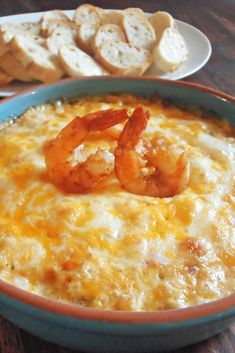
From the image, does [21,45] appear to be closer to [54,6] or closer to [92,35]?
[92,35]

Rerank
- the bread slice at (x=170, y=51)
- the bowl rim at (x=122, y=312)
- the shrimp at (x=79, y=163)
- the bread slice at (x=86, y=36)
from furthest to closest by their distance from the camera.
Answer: the bread slice at (x=86, y=36), the bread slice at (x=170, y=51), the shrimp at (x=79, y=163), the bowl rim at (x=122, y=312)

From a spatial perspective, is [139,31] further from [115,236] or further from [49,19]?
[115,236]

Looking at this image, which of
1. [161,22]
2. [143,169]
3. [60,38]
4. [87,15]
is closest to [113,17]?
[87,15]

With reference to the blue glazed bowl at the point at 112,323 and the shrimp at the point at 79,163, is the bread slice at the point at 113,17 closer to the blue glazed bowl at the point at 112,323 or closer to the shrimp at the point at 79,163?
the shrimp at the point at 79,163

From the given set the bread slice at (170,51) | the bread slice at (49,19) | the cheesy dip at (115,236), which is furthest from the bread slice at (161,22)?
the cheesy dip at (115,236)

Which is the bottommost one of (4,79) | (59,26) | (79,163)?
(4,79)

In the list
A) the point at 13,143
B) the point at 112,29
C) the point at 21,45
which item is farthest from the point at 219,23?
the point at 13,143
